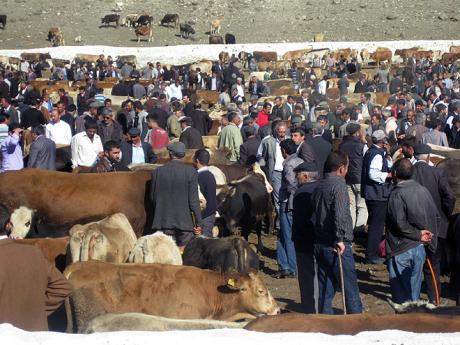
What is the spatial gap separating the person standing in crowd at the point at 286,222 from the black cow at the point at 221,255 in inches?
64.1

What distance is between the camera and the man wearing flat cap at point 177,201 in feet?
29.4

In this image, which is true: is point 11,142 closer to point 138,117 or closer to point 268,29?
point 138,117

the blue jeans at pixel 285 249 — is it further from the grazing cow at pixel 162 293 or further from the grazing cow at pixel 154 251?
the grazing cow at pixel 162 293

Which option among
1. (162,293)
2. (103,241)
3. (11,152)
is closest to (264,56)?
(11,152)

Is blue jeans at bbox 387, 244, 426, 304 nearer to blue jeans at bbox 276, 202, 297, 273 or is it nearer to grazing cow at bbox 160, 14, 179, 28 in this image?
blue jeans at bbox 276, 202, 297, 273

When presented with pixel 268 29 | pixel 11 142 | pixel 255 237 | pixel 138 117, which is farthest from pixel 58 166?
pixel 268 29

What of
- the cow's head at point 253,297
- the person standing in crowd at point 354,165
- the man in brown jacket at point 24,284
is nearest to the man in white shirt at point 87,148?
the person standing in crowd at point 354,165

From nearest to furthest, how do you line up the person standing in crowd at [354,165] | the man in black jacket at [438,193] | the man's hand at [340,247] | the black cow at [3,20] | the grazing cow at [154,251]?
the man's hand at [340,247] < the grazing cow at [154,251] < the man in black jacket at [438,193] < the person standing in crowd at [354,165] < the black cow at [3,20]

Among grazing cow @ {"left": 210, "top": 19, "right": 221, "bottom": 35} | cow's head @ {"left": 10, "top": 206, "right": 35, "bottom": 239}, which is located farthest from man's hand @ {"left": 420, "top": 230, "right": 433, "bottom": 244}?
grazing cow @ {"left": 210, "top": 19, "right": 221, "bottom": 35}

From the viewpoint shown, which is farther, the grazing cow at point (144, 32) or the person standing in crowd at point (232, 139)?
the grazing cow at point (144, 32)

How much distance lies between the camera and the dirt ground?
8979 mm

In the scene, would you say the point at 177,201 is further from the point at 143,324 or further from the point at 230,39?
the point at 230,39

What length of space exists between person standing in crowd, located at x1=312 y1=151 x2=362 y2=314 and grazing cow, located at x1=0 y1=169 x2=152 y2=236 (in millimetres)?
2653

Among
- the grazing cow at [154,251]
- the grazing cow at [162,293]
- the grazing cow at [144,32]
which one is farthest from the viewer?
the grazing cow at [144,32]
